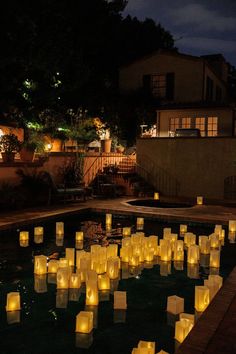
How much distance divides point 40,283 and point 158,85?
19636mm

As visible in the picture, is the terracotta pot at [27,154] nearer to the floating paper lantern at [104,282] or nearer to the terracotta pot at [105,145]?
the terracotta pot at [105,145]

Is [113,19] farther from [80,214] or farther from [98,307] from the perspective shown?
[98,307]

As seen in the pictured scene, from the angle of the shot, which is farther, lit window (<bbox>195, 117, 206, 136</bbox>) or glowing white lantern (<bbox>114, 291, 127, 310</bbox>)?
lit window (<bbox>195, 117, 206, 136</bbox>)

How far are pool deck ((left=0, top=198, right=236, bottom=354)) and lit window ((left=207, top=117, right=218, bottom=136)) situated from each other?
7.64 m

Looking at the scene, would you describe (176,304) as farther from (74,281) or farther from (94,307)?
(74,281)

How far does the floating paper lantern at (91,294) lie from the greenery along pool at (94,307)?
82mm

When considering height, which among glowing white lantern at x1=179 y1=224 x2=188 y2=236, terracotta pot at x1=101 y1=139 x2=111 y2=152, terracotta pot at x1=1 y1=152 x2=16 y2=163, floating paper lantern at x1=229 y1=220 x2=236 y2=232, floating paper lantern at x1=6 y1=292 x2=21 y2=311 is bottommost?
floating paper lantern at x1=6 y1=292 x2=21 y2=311

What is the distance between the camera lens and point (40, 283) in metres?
6.52

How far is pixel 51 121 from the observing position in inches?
756

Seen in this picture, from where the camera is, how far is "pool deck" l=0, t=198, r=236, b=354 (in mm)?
3553

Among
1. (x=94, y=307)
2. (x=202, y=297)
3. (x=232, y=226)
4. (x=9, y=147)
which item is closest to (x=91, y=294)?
(x=94, y=307)

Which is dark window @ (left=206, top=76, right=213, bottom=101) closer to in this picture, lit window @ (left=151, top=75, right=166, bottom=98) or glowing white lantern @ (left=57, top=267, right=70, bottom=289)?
lit window @ (left=151, top=75, right=166, bottom=98)

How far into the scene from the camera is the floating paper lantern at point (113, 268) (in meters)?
6.49

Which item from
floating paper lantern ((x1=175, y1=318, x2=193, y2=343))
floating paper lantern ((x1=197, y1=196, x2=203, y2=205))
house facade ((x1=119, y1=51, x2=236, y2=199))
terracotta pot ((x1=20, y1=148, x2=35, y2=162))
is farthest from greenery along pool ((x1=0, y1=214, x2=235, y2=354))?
house facade ((x1=119, y1=51, x2=236, y2=199))
